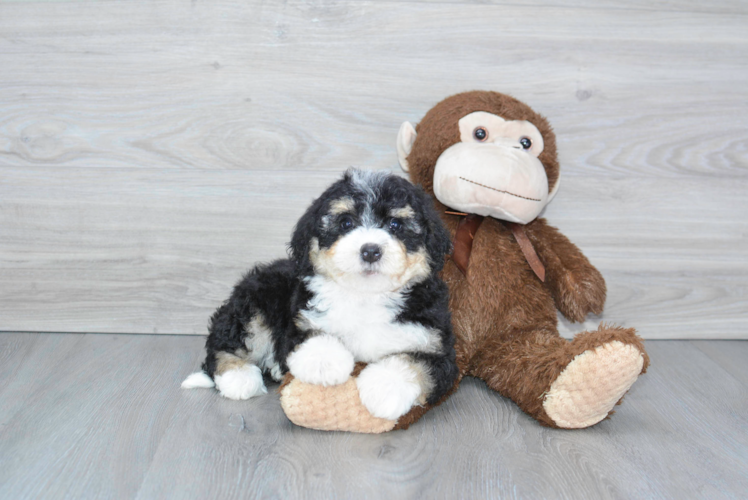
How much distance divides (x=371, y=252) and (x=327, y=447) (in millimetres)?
556

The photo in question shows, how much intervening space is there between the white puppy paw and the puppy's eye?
610mm

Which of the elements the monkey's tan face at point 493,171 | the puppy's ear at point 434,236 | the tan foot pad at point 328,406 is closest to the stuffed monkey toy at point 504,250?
the monkey's tan face at point 493,171

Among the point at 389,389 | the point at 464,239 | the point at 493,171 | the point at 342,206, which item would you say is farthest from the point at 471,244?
the point at 389,389

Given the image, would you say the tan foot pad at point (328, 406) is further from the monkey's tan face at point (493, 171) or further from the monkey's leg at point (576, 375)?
the monkey's tan face at point (493, 171)

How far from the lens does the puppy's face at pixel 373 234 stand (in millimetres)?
1614

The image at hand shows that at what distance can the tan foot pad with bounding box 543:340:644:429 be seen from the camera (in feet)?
5.52

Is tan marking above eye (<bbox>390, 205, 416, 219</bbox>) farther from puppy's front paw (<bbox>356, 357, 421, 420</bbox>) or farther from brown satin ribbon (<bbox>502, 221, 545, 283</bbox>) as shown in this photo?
brown satin ribbon (<bbox>502, 221, 545, 283</bbox>)

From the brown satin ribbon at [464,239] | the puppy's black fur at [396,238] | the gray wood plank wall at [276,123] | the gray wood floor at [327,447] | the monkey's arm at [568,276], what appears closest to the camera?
the gray wood floor at [327,447]

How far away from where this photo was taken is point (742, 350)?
8.93ft

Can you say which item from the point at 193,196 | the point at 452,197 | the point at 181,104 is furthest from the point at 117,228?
the point at 452,197

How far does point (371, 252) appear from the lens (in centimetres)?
158

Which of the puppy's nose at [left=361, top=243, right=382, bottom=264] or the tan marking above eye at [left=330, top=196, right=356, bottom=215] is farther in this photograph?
the tan marking above eye at [left=330, top=196, right=356, bottom=215]

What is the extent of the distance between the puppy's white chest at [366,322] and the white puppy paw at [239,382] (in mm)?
345

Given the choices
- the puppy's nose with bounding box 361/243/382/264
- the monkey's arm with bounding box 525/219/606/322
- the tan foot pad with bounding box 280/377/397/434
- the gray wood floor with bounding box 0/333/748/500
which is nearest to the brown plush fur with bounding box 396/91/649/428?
the monkey's arm with bounding box 525/219/606/322
